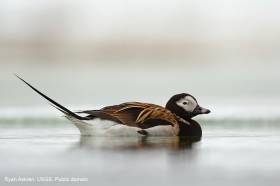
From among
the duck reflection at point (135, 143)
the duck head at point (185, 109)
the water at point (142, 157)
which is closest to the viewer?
the water at point (142, 157)

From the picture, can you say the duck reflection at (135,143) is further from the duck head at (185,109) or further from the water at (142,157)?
the duck head at (185,109)

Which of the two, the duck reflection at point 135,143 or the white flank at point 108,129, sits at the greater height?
the white flank at point 108,129

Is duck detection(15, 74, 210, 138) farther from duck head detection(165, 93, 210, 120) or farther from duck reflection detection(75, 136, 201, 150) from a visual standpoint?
duck head detection(165, 93, 210, 120)

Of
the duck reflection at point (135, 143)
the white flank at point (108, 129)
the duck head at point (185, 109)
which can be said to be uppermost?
the duck head at point (185, 109)

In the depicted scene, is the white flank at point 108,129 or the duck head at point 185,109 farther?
the duck head at point 185,109

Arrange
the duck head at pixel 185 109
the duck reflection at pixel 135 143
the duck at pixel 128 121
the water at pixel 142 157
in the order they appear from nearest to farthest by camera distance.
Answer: the water at pixel 142 157, the duck reflection at pixel 135 143, the duck at pixel 128 121, the duck head at pixel 185 109

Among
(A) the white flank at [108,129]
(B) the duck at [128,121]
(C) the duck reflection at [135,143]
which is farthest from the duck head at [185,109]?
(A) the white flank at [108,129]

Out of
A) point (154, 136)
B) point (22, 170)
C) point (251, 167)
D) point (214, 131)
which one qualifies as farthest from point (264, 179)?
point (214, 131)
